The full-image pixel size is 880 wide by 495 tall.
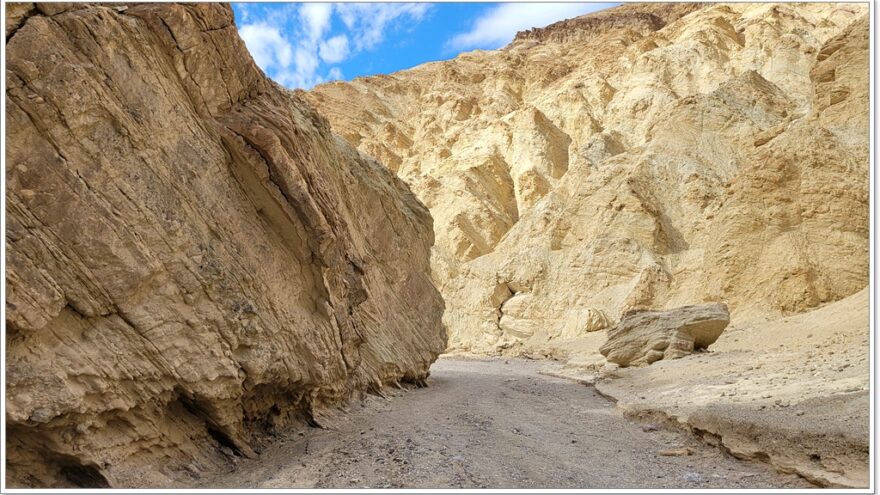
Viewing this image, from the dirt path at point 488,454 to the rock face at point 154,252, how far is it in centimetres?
106

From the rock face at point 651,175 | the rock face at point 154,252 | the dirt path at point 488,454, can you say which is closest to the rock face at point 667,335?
the rock face at point 651,175

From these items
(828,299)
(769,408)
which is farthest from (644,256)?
(769,408)

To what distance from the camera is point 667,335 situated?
18359mm

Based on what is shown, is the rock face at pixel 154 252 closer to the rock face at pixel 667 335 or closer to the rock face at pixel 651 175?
the rock face at pixel 667 335

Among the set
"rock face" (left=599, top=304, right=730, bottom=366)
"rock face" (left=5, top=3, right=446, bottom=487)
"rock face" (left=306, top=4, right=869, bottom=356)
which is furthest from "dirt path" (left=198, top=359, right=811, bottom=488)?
"rock face" (left=306, top=4, right=869, bottom=356)

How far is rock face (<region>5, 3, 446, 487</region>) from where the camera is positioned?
630cm

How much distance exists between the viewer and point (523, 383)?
1755 cm

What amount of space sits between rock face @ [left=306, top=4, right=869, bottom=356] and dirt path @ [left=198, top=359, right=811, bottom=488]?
16.2 m

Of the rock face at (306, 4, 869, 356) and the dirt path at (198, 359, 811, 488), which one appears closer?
the dirt path at (198, 359, 811, 488)

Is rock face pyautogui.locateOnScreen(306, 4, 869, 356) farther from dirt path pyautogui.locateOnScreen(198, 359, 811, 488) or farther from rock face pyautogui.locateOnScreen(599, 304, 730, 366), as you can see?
dirt path pyautogui.locateOnScreen(198, 359, 811, 488)

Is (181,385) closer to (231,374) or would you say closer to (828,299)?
(231,374)

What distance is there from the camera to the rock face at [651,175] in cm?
2394

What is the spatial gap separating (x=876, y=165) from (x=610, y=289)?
26.3 metres

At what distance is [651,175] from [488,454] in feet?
109
